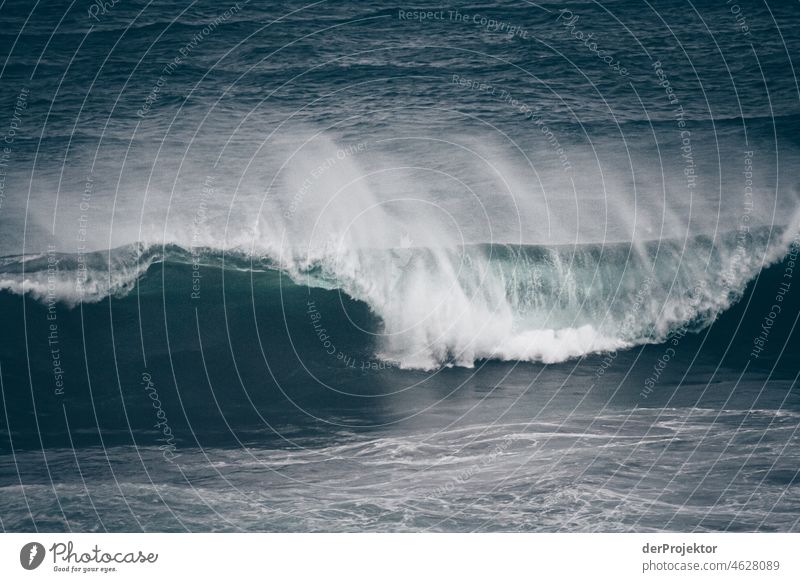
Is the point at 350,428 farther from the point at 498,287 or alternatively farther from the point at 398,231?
the point at 498,287

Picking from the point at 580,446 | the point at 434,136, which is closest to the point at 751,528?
the point at 580,446

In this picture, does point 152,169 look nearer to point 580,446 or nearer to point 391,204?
point 391,204

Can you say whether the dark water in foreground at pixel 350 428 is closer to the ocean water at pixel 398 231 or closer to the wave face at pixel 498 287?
the ocean water at pixel 398 231
